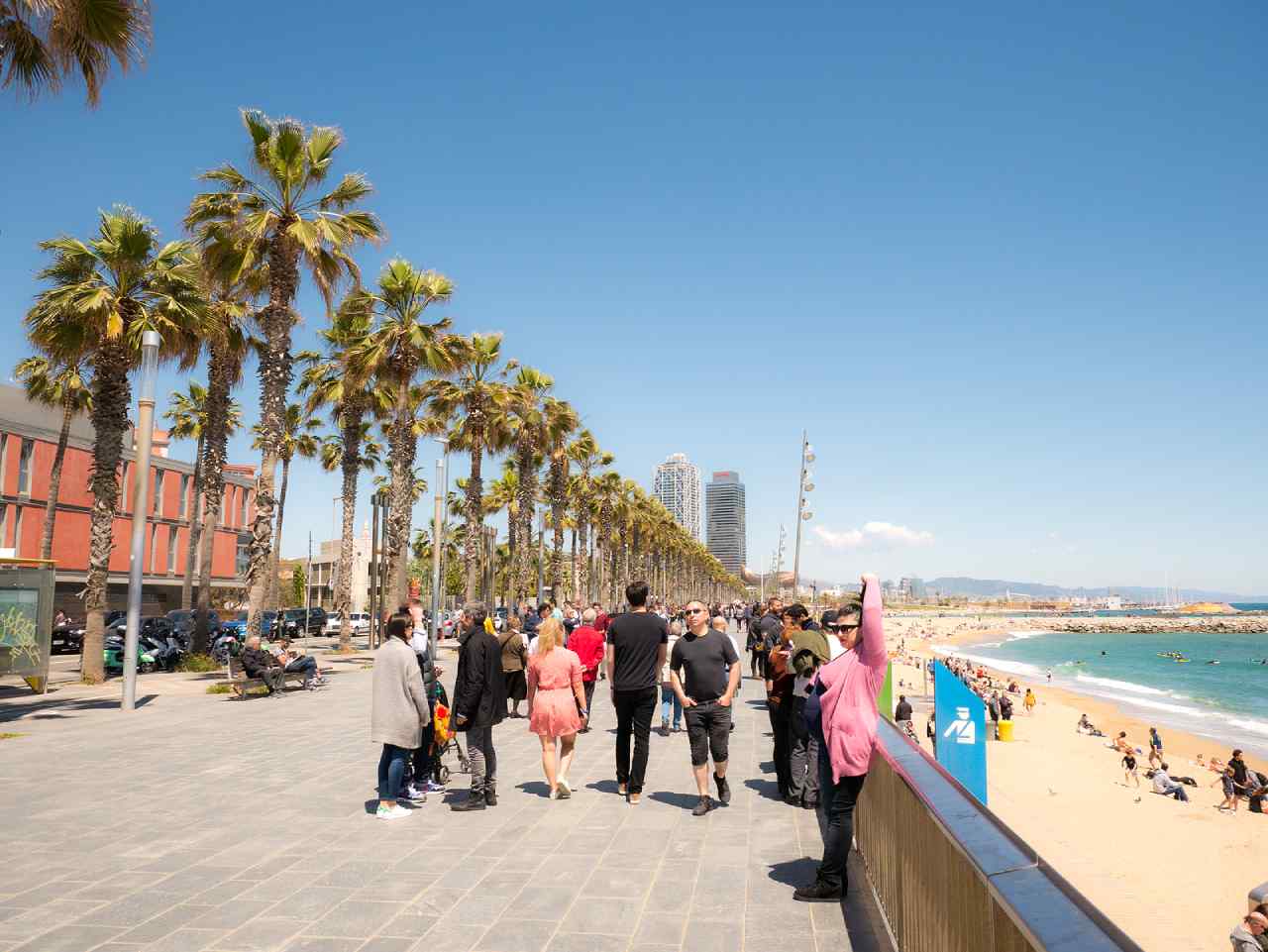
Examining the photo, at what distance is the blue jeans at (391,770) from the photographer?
7758 millimetres

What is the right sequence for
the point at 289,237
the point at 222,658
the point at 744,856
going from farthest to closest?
the point at 222,658 → the point at 289,237 → the point at 744,856

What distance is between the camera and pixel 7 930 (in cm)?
493

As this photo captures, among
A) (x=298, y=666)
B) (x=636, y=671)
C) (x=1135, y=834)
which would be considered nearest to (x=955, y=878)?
(x=636, y=671)

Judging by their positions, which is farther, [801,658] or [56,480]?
[56,480]

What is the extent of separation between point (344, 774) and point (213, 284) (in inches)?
619

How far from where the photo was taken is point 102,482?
19328 mm

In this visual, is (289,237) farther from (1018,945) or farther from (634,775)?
(1018,945)

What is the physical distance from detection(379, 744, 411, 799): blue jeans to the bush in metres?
18.1

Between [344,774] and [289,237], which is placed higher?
[289,237]

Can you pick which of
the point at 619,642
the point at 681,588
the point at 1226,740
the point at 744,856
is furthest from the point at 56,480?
the point at 681,588

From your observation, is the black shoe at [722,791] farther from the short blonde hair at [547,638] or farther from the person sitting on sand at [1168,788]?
the person sitting on sand at [1168,788]

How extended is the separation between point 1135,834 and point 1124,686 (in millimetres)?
53451

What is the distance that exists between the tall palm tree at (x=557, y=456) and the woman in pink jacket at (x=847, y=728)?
113ft

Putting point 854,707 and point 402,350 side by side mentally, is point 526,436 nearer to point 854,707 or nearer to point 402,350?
point 402,350
